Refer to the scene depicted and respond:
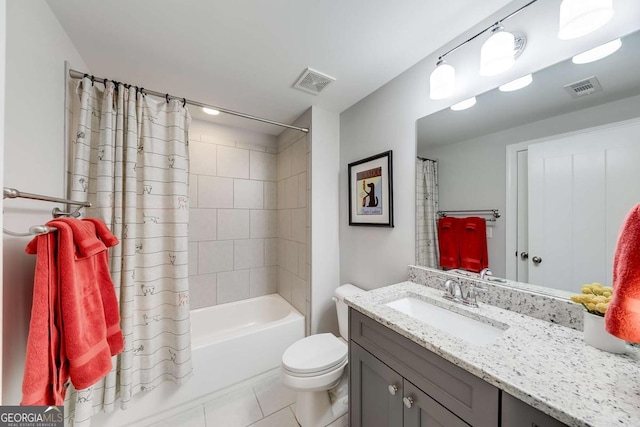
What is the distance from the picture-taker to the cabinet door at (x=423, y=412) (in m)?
0.75

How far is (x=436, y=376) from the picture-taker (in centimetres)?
79

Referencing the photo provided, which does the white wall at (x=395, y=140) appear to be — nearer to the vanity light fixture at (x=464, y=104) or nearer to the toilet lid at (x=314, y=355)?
the vanity light fixture at (x=464, y=104)

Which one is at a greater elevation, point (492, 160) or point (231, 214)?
point (492, 160)

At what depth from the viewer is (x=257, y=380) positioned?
1812mm

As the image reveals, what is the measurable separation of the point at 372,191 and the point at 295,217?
2.87 ft

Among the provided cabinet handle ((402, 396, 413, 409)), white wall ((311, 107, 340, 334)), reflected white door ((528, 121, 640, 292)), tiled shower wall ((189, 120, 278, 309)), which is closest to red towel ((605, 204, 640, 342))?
reflected white door ((528, 121, 640, 292))

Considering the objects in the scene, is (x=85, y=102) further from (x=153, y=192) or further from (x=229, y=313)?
(x=229, y=313)

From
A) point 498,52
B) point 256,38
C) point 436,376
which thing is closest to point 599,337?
point 436,376

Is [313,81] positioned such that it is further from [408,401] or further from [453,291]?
[408,401]

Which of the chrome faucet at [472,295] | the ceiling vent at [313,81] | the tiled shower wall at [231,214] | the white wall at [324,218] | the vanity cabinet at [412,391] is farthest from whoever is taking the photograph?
the tiled shower wall at [231,214]

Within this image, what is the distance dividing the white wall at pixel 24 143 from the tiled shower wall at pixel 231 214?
1.15m

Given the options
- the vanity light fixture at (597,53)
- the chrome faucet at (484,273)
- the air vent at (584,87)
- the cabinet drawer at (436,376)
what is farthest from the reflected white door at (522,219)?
the cabinet drawer at (436,376)

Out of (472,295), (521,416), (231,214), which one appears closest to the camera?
(521,416)

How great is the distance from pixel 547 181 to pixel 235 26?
1.67 meters
